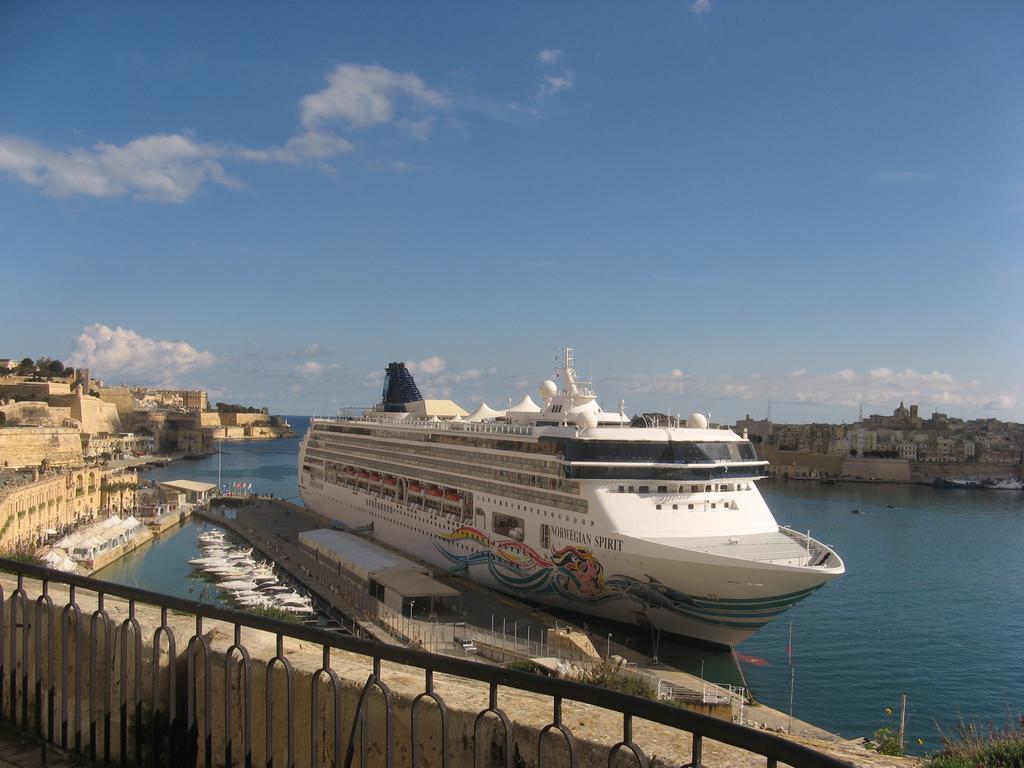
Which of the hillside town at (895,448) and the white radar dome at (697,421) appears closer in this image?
the white radar dome at (697,421)

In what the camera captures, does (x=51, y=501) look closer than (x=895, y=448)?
Yes

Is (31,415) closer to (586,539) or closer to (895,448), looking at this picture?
(586,539)

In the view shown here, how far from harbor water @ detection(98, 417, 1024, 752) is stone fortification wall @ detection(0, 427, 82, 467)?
729 inches

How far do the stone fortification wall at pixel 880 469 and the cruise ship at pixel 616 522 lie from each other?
82.9 metres

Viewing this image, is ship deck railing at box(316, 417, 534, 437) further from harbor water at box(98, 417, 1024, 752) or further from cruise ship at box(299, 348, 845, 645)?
harbor water at box(98, 417, 1024, 752)

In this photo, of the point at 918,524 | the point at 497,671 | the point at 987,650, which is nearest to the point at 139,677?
the point at 497,671

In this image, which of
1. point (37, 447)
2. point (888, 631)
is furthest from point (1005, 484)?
point (37, 447)

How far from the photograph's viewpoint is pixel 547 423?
85.9 feet

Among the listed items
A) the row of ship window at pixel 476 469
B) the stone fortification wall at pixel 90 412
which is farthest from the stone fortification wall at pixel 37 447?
the row of ship window at pixel 476 469

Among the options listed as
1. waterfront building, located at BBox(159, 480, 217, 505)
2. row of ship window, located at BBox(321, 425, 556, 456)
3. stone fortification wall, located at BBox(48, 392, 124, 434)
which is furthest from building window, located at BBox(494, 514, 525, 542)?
stone fortification wall, located at BBox(48, 392, 124, 434)

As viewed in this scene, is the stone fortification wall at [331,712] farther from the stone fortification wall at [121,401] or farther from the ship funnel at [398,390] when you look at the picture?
the stone fortification wall at [121,401]

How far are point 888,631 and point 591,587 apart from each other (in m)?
12.5

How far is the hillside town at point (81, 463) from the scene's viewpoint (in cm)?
3300

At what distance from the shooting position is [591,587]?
800 inches
